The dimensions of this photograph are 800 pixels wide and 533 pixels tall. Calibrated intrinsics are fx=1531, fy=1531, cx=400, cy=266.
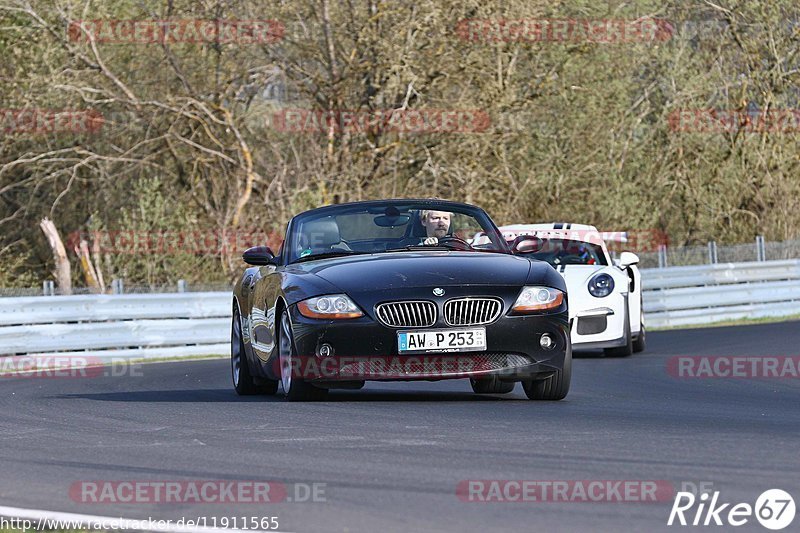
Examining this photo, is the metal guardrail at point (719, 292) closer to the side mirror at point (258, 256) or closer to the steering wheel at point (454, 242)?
the steering wheel at point (454, 242)

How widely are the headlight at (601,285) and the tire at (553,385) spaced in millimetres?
5993

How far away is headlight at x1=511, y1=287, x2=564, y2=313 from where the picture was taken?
946 cm

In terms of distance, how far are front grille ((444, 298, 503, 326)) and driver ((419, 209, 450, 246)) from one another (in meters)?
1.31

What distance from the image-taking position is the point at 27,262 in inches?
1222

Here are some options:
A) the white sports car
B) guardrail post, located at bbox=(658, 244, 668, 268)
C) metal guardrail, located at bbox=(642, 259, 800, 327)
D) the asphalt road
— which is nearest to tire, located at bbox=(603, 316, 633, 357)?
the white sports car

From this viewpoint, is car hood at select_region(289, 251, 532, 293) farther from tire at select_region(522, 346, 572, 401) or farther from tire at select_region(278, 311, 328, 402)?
tire at select_region(522, 346, 572, 401)

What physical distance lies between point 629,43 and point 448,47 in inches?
256

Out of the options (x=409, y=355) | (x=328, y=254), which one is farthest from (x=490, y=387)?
(x=409, y=355)

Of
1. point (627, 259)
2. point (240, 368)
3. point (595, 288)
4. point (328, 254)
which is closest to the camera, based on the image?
point (328, 254)

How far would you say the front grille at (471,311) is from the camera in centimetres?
932

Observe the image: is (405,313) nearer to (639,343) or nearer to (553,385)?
(553,385)

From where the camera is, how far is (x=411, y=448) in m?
7.20

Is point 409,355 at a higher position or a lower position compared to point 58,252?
higher

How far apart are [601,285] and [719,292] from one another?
1076 centimetres
